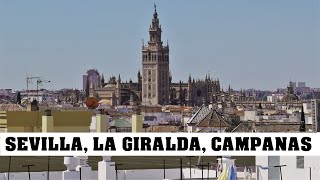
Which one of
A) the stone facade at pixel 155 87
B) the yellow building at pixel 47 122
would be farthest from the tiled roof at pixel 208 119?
the stone facade at pixel 155 87

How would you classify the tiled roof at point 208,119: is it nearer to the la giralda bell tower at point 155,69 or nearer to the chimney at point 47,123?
the chimney at point 47,123

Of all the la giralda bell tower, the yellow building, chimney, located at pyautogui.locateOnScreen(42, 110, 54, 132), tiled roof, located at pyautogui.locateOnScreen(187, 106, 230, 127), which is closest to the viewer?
chimney, located at pyautogui.locateOnScreen(42, 110, 54, 132)

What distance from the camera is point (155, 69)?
160m

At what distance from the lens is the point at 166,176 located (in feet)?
55.9

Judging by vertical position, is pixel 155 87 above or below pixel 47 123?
above

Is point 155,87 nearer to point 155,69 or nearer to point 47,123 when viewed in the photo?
point 155,69

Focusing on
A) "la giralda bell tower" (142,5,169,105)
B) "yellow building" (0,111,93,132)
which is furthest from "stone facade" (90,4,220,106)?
"yellow building" (0,111,93,132)

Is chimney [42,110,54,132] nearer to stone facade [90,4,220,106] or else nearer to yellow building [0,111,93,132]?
yellow building [0,111,93,132]

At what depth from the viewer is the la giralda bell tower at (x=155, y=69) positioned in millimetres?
157250

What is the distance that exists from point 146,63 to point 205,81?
10.7 m

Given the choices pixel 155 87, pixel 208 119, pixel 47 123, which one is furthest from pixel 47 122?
pixel 155 87

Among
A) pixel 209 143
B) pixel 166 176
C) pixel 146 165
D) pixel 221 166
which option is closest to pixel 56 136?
pixel 209 143

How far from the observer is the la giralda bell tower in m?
157

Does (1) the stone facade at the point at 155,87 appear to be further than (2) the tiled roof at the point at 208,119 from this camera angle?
Yes
